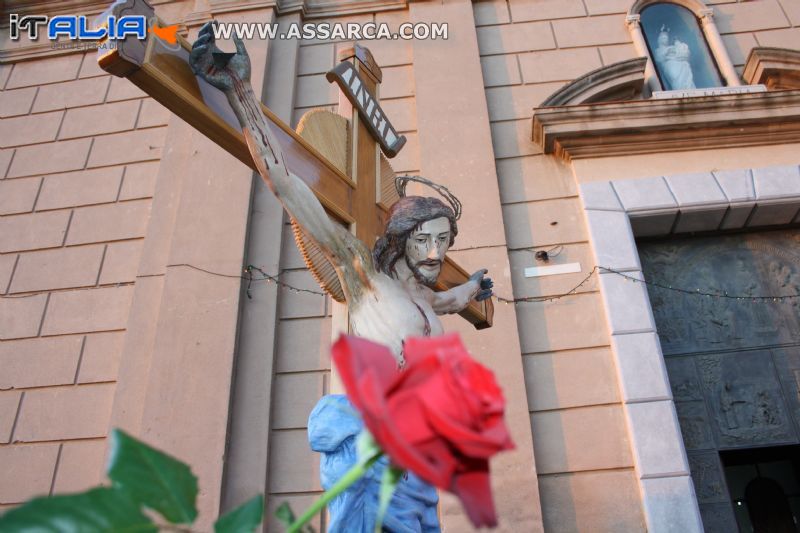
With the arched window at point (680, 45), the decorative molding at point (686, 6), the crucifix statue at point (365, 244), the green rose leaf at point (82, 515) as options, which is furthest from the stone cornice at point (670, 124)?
the green rose leaf at point (82, 515)

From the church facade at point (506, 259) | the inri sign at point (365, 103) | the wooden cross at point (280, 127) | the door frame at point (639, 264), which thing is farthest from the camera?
the church facade at point (506, 259)

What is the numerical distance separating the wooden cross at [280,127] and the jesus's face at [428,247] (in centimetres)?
19

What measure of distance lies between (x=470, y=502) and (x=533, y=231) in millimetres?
4039

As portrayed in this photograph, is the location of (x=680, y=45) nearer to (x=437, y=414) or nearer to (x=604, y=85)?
(x=604, y=85)

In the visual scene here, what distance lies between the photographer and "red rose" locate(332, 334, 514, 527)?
1.63 ft

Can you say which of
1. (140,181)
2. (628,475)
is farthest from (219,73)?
(140,181)

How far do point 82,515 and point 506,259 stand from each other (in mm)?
3869

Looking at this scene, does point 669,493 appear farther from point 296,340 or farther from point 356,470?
point 356,470

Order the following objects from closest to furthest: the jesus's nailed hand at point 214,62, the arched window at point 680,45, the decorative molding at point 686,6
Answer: the jesus's nailed hand at point 214,62
the arched window at point 680,45
the decorative molding at point 686,6

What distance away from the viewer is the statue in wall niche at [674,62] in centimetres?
525

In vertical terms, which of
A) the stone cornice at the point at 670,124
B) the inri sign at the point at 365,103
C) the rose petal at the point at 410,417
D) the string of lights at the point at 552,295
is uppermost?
the stone cornice at the point at 670,124

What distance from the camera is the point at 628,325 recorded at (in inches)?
156

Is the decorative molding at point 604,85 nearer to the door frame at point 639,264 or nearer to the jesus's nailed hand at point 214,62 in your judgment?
the door frame at point 639,264

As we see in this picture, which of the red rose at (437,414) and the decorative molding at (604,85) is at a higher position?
the decorative molding at (604,85)
